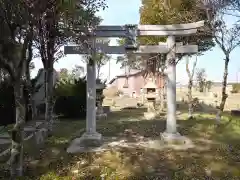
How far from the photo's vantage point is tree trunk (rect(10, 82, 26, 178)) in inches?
309

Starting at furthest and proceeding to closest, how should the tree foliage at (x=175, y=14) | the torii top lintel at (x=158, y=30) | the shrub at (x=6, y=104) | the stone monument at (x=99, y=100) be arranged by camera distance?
the stone monument at (x=99, y=100)
the shrub at (x=6, y=104)
the tree foliage at (x=175, y=14)
the torii top lintel at (x=158, y=30)

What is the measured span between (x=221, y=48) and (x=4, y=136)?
9.76m

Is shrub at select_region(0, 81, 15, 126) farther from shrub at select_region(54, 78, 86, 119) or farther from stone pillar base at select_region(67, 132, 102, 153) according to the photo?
stone pillar base at select_region(67, 132, 102, 153)

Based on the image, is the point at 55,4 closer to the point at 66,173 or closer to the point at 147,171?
the point at 66,173

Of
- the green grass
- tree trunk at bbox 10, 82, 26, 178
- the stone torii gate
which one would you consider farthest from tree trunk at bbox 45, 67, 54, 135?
tree trunk at bbox 10, 82, 26, 178

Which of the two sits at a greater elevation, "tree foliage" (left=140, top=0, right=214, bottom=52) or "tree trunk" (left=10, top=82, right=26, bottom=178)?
"tree foliage" (left=140, top=0, right=214, bottom=52)

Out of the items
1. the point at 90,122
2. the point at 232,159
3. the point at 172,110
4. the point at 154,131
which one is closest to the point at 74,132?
the point at 90,122

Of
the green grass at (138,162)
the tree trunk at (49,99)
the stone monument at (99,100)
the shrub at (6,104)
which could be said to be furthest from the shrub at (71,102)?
the green grass at (138,162)

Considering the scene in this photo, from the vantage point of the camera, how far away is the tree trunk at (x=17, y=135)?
7.84m

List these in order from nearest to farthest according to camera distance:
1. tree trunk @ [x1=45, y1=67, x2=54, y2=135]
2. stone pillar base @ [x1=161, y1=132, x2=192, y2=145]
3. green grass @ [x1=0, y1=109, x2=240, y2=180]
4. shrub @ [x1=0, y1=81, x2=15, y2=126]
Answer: green grass @ [x1=0, y1=109, x2=240, y2=180], stone pillar base @ [x1=161, y1=132, x2=192, y2=145], tree trunk @ [x1=45, y1=67, x2=54, y2=135], shrub @ [x1=0, y1=81, x2=15, y2=126]

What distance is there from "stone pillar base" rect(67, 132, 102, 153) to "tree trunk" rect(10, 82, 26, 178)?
90.4 inches

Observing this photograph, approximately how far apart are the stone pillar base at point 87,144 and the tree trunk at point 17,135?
2297mm

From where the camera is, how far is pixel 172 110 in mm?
11562

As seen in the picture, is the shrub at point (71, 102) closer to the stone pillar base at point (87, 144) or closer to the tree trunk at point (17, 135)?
the stone pillar base at point (87, 144)
